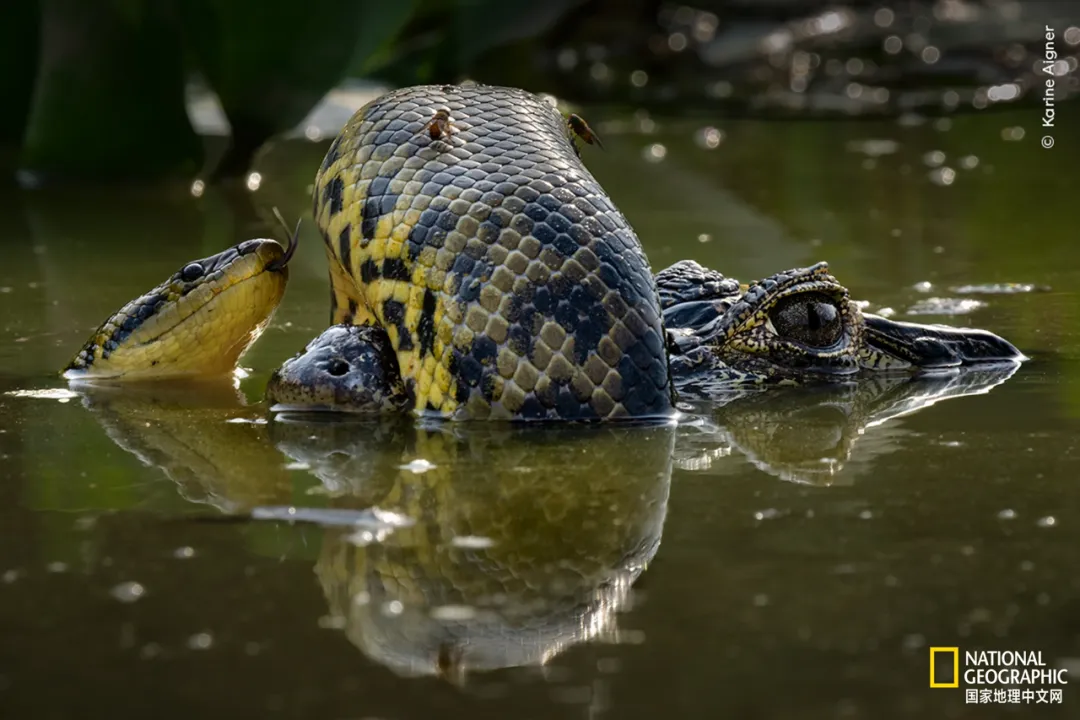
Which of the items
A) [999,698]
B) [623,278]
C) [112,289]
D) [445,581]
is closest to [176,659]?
[445,581]

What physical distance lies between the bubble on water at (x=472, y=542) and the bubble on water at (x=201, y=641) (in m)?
0.71

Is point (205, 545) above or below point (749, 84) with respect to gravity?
below

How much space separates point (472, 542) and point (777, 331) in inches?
73.6

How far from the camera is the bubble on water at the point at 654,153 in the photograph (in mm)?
11531

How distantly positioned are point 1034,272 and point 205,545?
15.7 ft

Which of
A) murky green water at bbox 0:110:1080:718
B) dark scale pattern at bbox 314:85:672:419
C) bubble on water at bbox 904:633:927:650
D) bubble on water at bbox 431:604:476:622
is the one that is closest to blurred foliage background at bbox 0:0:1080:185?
murky green water at bbox 0:110:1080:718

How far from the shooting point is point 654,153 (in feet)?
38.8

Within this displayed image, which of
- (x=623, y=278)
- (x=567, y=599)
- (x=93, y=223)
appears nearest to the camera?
(x=567, y=599)

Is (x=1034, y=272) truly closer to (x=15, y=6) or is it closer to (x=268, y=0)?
(x=268, y=0)

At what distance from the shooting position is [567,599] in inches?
135

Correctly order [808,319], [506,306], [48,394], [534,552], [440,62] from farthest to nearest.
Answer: [440,62], [48,394], [808,319], [506,306], [534,552]

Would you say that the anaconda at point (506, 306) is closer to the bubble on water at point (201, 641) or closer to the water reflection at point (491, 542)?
the water reflection at point (491, 542)

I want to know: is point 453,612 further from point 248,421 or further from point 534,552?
point 248,421

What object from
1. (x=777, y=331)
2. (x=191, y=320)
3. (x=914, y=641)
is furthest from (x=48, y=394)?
(x=914, y=641)
